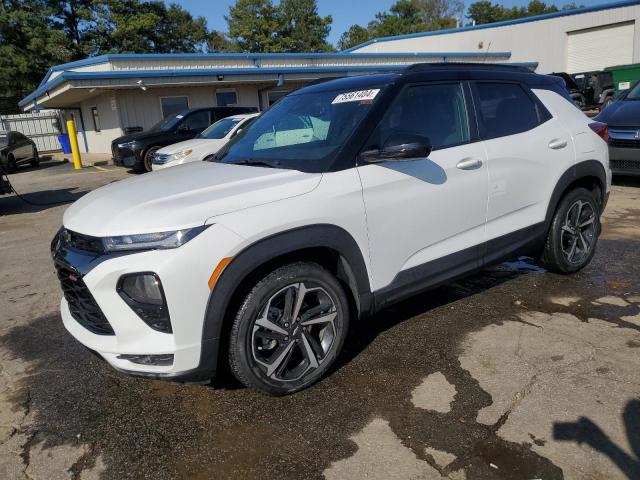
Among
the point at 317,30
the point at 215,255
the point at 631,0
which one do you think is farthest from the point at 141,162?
the point at 317,30

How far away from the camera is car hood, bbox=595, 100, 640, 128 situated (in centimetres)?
778

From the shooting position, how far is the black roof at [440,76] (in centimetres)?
345

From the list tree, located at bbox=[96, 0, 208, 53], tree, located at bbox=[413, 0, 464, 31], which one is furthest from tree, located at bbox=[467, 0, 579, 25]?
tree, located at bbox=[96, 0, 208, 53]

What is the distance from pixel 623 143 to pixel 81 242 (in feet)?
26.2

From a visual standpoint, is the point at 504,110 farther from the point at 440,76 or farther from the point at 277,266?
the point at 277,266

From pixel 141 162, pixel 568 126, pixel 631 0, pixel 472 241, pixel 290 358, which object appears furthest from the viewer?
pixel 631 0

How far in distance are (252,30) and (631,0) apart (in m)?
33.3

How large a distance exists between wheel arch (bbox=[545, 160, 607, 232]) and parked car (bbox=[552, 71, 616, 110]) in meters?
18.8

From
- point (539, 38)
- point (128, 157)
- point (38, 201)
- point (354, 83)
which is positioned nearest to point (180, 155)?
point (38, 201)

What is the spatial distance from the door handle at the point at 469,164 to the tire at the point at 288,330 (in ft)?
3.99

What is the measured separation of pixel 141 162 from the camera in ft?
45.3

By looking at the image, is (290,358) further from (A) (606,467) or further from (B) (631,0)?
(B) (631,0)

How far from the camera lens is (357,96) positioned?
11.2 ft

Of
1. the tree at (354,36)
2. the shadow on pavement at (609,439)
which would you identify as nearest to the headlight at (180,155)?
the shadow on pavement at (609,439)
